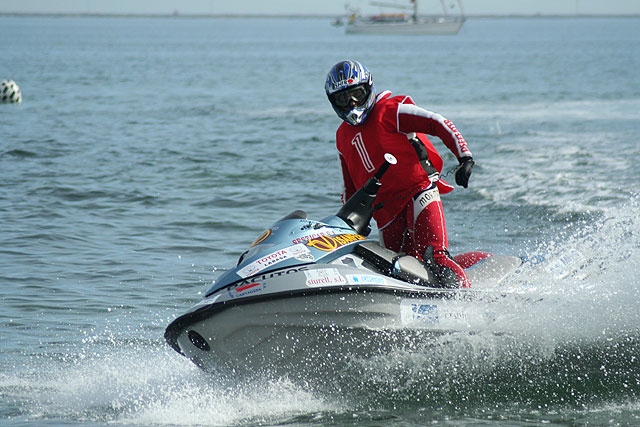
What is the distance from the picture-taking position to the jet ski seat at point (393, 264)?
4.74 metres

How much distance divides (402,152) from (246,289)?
1.39m

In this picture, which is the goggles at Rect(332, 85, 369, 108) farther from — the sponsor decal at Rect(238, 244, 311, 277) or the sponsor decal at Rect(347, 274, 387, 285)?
the sponsor decal at Rect(347, 274, 387, 285)

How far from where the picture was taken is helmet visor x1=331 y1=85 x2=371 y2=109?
5.11m

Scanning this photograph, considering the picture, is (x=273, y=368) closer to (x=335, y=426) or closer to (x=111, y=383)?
(x=335, y=426)

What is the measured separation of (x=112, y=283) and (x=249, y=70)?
40520 millimetres

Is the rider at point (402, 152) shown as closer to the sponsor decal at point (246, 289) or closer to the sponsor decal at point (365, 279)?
the sponsor decal at point (365, 279)

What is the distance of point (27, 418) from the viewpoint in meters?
4.86

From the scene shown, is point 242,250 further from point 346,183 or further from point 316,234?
point 316,234

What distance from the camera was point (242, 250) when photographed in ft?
29.4

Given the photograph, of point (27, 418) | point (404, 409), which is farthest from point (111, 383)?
point (404, 409)

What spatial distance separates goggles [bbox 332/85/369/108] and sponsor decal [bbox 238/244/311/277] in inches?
39.7

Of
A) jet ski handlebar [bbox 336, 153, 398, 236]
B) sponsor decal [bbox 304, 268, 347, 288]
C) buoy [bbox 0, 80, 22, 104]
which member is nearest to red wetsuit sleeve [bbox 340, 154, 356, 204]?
jet ski handlebar [bbox 336, 153, 398, 236]

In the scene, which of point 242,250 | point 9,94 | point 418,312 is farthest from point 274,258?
point 9,94

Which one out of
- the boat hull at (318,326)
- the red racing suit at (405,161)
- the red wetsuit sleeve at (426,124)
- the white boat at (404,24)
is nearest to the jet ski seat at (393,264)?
the boat hull at (318,326)
